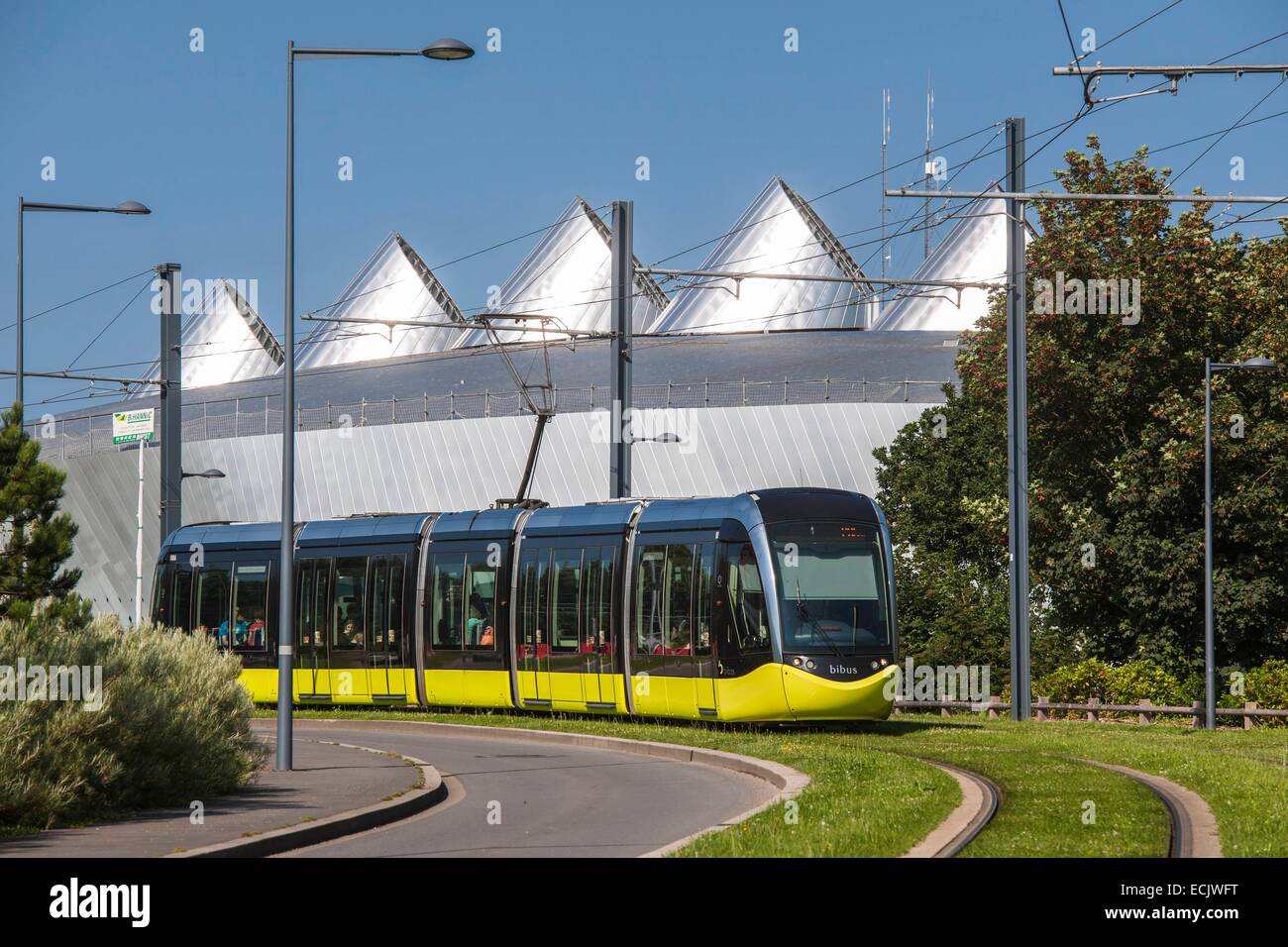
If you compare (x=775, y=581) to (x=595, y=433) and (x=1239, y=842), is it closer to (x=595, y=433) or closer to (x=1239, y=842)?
(x=1239, y=842)

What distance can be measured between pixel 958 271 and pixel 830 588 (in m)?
79.9

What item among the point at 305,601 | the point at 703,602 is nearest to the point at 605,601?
the point at 703,602

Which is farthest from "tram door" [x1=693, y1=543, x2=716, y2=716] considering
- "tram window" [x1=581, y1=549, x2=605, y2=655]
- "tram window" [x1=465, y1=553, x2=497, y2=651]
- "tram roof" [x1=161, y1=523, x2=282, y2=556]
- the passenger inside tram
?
the passenger inside tram

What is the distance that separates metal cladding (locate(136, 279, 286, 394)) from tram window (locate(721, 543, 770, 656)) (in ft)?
339

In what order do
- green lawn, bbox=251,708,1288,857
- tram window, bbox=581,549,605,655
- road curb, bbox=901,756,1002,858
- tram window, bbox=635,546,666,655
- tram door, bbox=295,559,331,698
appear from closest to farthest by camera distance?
road curb, bbox=901,756,1002,858 < green lawn, bbox=251,708,1288,857 < tram window, bbox=635,546,666,655 < tram window, bbox=581,549,605,655 < tram door, bbox=295,559,331,698

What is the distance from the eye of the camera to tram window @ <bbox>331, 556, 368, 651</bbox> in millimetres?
30703

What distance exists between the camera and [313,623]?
3141cm

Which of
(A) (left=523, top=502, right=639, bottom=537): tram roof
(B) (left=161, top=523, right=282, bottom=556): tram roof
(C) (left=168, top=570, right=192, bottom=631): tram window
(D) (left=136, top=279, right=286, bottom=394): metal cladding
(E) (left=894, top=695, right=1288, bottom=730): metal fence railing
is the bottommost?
(E) (left=894, top=695, right=1288, bottom=730): metal fence railing

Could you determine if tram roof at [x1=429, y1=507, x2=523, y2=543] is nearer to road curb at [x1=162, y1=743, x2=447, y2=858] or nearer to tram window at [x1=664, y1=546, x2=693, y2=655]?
tram window at [x1=664, y1=546, x2=693, y2=655]

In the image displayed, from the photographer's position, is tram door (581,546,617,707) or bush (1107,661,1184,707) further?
bush (1107,661,1184,707)

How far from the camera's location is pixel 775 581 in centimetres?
2369

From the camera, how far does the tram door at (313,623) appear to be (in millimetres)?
31250

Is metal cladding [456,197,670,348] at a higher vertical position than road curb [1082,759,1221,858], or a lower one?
higher
